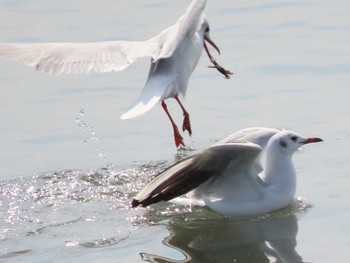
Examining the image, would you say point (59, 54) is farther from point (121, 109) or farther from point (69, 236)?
point (69, 236)

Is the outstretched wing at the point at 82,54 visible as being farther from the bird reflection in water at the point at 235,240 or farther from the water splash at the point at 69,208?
the bird reflection in water at the point at 235,240

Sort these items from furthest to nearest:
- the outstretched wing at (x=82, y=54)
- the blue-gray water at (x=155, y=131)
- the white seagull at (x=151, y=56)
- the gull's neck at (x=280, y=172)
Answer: the outstretched wing at (x=82, y=54), the white seagull at (x=151, y=56), the gull's neck at (x=280, y=172), the blue-gray water at (x=155, y=131)

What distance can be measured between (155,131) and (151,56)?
2.53 ft

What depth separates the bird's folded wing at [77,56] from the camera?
385 inches

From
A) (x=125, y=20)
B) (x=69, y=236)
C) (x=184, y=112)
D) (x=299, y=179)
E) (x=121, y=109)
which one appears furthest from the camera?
(x=125, y=20)

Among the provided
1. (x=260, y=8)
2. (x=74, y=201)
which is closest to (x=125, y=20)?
(x=260, y=8)

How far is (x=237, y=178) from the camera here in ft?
26.5

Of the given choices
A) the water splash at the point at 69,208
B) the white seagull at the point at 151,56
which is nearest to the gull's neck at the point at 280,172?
the water splash at the point at 69,208

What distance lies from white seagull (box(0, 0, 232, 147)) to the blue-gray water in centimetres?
48

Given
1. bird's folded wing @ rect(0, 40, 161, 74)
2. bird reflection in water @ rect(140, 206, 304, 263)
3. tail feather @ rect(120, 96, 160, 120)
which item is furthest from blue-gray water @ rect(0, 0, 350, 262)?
bird's folded wing @ rect(0, 40, 161, 74)

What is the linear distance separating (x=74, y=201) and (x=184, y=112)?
158 centimetres

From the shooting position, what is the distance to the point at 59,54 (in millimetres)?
9883

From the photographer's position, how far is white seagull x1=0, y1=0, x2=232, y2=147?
31.2 feet

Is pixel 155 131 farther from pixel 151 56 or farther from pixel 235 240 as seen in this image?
pixel 235 240
